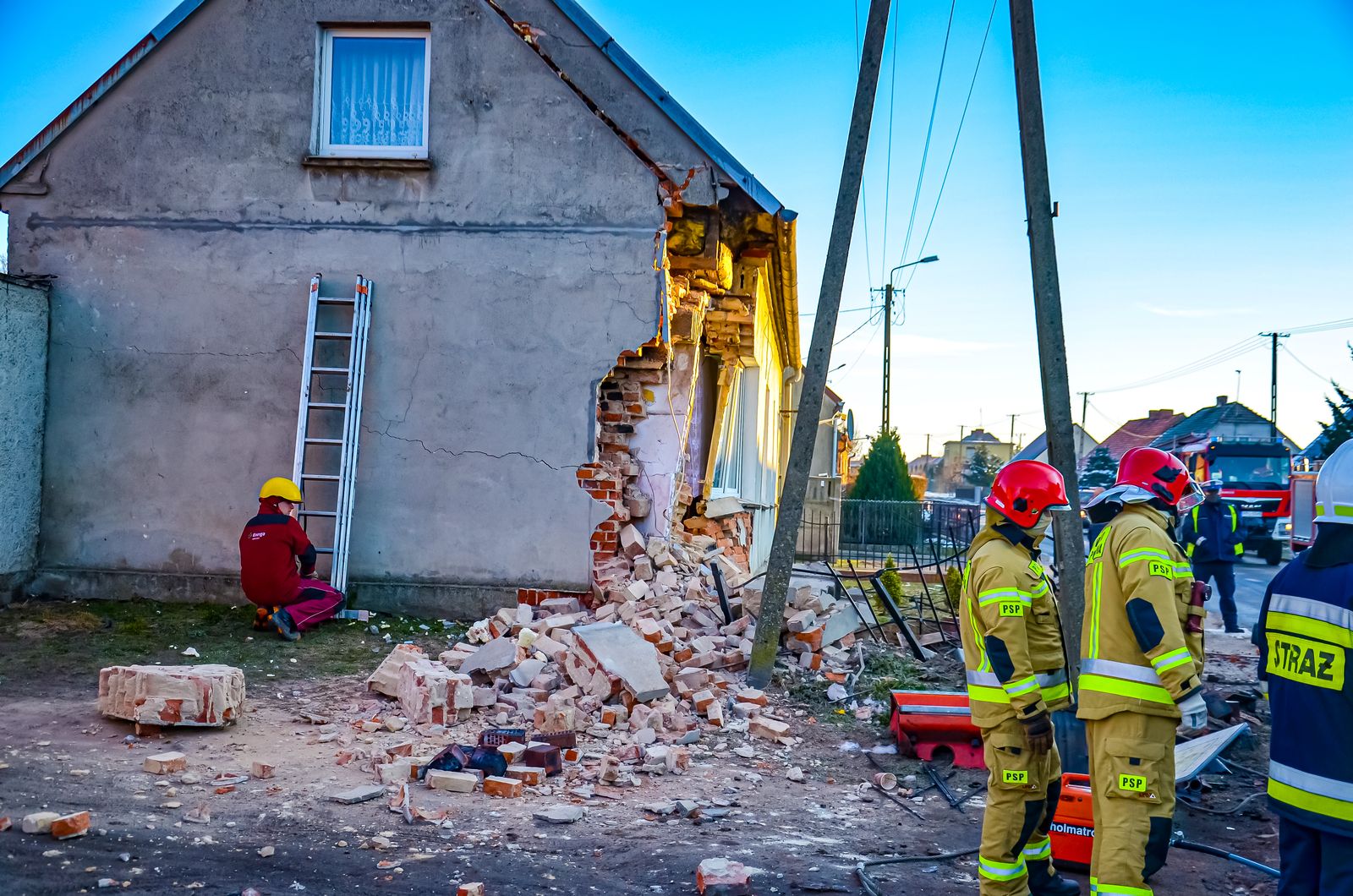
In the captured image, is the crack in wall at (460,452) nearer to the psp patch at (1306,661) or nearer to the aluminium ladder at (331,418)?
the aluminium ladder at (331,418)

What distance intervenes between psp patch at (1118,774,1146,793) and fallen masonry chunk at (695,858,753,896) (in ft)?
4.71

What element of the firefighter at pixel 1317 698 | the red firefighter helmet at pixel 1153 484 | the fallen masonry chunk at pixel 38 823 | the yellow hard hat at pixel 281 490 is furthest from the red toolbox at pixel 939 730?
the yellow hard hat at pixel 281 490

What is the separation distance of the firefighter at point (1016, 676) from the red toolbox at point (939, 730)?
5.25 feet

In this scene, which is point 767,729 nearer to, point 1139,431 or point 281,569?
point 281,569

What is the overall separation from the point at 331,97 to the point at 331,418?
2945mm

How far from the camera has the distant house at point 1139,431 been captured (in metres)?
51.1

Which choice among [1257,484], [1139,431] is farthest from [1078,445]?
[1257,484]

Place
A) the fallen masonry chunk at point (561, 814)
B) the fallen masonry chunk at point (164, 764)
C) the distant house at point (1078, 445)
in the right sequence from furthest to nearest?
the distant house at point (1078, 445) < the fallen masonry chunk at point (164, 764) < the fallen masonry chunk at point (561, 814)

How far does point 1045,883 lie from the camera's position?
3.95 m

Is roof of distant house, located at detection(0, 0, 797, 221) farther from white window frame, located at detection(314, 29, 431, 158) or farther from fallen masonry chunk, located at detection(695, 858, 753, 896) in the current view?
fallen masonry chunk, located at detection(695, 858, 753, 896)


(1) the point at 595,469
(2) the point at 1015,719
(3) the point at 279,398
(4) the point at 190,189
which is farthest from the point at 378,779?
(4) the point at 190,189

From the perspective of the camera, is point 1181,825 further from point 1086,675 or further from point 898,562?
point 898,562

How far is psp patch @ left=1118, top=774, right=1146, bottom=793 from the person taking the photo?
11.5 feet

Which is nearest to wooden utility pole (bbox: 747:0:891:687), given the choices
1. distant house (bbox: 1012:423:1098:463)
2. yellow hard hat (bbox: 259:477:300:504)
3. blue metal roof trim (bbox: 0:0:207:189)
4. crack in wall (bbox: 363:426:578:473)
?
crack in wall (bbox: 363:426:578:473)
